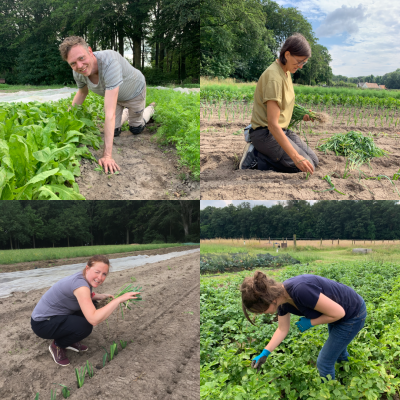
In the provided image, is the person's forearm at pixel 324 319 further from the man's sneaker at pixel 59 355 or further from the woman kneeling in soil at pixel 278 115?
the man's sneaker at pixel 59 355

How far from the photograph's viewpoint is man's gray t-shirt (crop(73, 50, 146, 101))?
10.1ft

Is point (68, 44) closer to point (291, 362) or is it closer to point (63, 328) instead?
point (63, 328)

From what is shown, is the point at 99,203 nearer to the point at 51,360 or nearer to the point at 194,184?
the point at 194,184

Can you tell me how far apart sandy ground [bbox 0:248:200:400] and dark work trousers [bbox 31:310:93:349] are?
0.15 meters

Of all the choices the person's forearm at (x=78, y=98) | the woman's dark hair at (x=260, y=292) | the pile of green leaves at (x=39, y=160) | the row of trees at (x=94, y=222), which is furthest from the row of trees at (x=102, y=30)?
the woman's dark hair at (x=260, y=292)

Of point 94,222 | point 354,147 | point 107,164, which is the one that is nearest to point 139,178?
point 107,164

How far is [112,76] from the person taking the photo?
10.1 feet

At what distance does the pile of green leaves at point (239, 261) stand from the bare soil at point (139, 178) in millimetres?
3568

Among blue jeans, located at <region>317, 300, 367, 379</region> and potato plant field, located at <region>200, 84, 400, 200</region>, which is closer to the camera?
blue jeans, located at <region>317, 300, 367, 379</region>

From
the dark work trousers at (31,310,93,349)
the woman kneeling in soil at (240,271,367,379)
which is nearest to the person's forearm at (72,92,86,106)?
the dark work trousers at (31,310,93,349)

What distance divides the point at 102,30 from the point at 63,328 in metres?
9.58

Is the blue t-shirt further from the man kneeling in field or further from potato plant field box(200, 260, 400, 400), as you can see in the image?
the man kneeling in field

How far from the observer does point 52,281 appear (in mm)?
3082

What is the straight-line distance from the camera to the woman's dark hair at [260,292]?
5.51 ft
